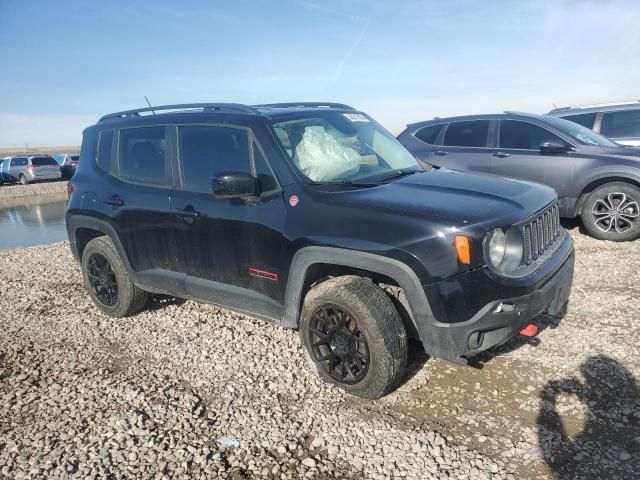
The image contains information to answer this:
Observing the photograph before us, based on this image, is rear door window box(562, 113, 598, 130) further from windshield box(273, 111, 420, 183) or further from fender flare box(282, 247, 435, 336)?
fender flare box(282, 247, 435, 336)

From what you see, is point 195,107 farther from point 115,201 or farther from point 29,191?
point 29,191

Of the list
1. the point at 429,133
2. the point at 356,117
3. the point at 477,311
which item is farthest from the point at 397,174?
the point at 429,133

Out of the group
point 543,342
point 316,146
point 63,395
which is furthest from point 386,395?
point 63,395

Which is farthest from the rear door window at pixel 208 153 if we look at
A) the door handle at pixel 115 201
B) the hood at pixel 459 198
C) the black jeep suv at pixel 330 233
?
the hood at pixel 459 198

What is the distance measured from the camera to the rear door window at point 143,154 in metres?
4.07

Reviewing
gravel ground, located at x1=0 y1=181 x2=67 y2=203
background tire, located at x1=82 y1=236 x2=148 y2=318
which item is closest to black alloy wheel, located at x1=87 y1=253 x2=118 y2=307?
background tire, located at x1=82 y1=236 x2=148 y2=318

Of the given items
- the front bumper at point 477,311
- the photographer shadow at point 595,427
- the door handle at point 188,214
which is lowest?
the photographer shadow at point 595,427

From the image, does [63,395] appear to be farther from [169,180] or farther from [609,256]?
[609,256]

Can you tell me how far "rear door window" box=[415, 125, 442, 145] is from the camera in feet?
26.0

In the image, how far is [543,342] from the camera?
3834 mm

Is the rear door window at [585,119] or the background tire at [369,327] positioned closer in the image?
the background tire at [369,327]

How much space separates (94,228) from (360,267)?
300 centimetres

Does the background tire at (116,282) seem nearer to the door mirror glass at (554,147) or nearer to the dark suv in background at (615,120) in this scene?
the door mirror glass at (554,147)

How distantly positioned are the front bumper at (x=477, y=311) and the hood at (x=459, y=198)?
354 millimetres
